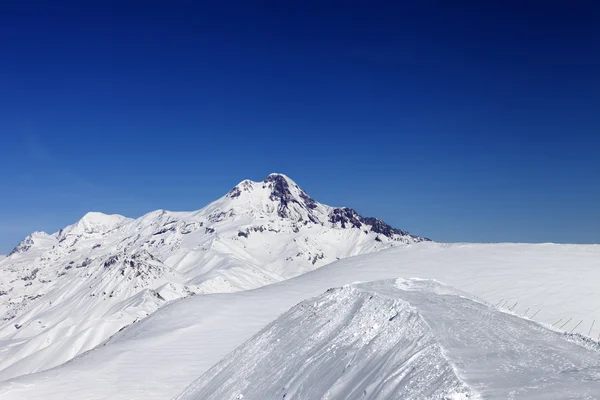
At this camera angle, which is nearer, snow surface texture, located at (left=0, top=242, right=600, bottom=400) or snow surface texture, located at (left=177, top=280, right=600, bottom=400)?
snow surface texture, located at (left=177, top=280, right=600, bottom=400)

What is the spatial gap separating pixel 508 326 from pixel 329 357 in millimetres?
5079

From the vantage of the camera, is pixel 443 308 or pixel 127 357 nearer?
pixel 443 308

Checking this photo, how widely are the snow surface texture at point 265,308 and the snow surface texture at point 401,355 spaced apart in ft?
17.3

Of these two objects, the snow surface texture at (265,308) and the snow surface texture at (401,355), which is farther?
the snow surface texture at (265,308)

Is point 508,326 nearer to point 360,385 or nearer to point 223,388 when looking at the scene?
point 360,385

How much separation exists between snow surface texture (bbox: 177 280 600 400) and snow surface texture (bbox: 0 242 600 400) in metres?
5.28

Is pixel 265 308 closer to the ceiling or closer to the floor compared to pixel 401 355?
closer to the ceiling

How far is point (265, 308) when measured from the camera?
31.0 meters

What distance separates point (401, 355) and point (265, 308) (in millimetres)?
19648

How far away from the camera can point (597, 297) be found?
2358 cm

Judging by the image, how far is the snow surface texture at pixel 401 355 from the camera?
9.70m

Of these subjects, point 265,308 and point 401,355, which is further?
point 265,308

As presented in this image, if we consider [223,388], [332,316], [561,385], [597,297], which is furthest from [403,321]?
[597,297]

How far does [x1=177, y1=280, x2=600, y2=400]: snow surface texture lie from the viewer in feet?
31.8
